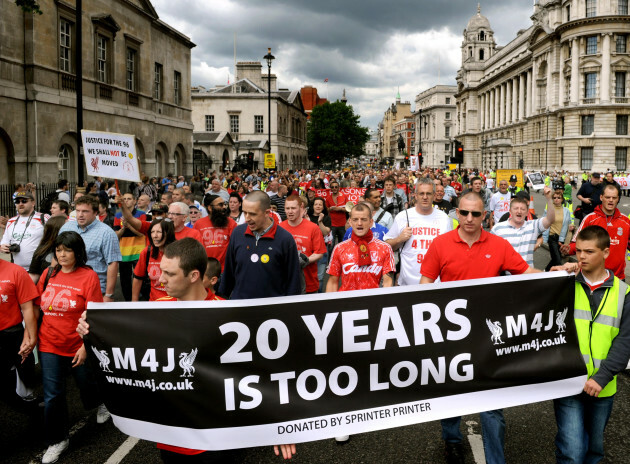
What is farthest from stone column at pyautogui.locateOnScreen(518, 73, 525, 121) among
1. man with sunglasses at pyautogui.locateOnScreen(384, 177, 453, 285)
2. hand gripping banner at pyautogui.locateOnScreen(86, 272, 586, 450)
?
hand gripping banner at pyautogui.locateOnScreen(86, 272, 586, 450)

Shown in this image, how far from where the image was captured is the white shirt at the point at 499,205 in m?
11.6

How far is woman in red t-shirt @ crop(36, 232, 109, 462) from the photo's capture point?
14.8ft

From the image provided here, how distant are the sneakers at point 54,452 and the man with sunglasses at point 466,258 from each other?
3.17m

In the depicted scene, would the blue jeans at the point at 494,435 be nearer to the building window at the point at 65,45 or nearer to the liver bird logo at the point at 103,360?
the liver bird logo at the point at 103,360

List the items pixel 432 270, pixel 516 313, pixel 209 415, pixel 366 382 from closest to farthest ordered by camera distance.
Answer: pixel 209 415 < pixel 366 382 < pixel 516 313 < pixel 432 270

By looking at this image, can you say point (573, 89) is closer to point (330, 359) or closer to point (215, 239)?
point (215, 239)

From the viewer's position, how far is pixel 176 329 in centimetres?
336

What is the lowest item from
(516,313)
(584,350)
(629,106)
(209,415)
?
(209,415)

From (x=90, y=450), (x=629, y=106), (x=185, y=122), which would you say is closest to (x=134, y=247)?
(x=90, y=450)

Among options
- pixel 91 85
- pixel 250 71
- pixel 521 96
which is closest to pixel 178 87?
pixel 91 85

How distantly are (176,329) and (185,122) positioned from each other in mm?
33370

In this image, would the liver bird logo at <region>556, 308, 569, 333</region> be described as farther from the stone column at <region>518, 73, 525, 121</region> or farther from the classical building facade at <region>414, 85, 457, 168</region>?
the classical building facade at <region>414, 85, 457, 168</region>

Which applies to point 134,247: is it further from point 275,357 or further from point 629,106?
point 629,106

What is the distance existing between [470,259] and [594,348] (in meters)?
1.08
